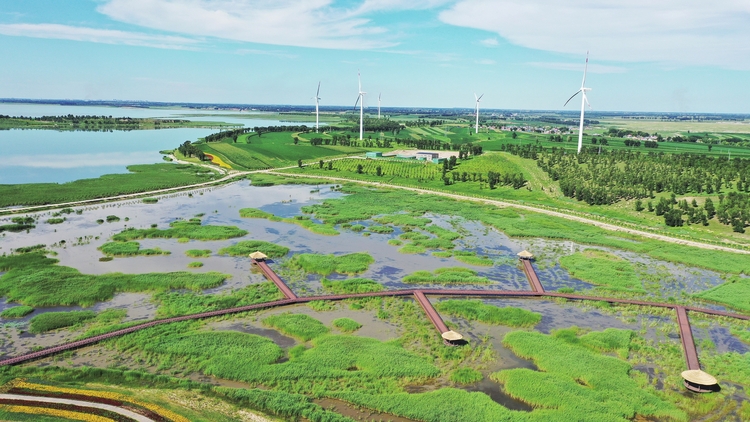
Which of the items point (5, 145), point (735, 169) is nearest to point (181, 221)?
point (735, 169)

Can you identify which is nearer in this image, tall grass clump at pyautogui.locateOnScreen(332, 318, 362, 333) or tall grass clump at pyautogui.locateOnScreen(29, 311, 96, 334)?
tall grass clump at pyautogui.locateOnScreen(29, 311, 96, 334)

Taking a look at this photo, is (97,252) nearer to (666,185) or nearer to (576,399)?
(576,399)

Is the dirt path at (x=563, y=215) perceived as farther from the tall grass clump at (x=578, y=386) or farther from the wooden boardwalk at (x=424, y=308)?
the tall grass clump at (x=578, y=386)

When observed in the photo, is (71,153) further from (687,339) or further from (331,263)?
(687,339)

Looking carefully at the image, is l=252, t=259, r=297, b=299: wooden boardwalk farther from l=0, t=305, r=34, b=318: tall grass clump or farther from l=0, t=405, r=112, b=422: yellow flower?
l=0, t=305, r=34, b=318: tall grass clump

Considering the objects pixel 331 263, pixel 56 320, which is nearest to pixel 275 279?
pixel 331 263

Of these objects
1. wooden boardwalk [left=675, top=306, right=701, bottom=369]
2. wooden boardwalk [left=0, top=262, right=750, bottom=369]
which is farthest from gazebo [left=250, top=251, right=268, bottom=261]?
wooden boardwalk [left=675, top=306, right=701, bottom=369]
